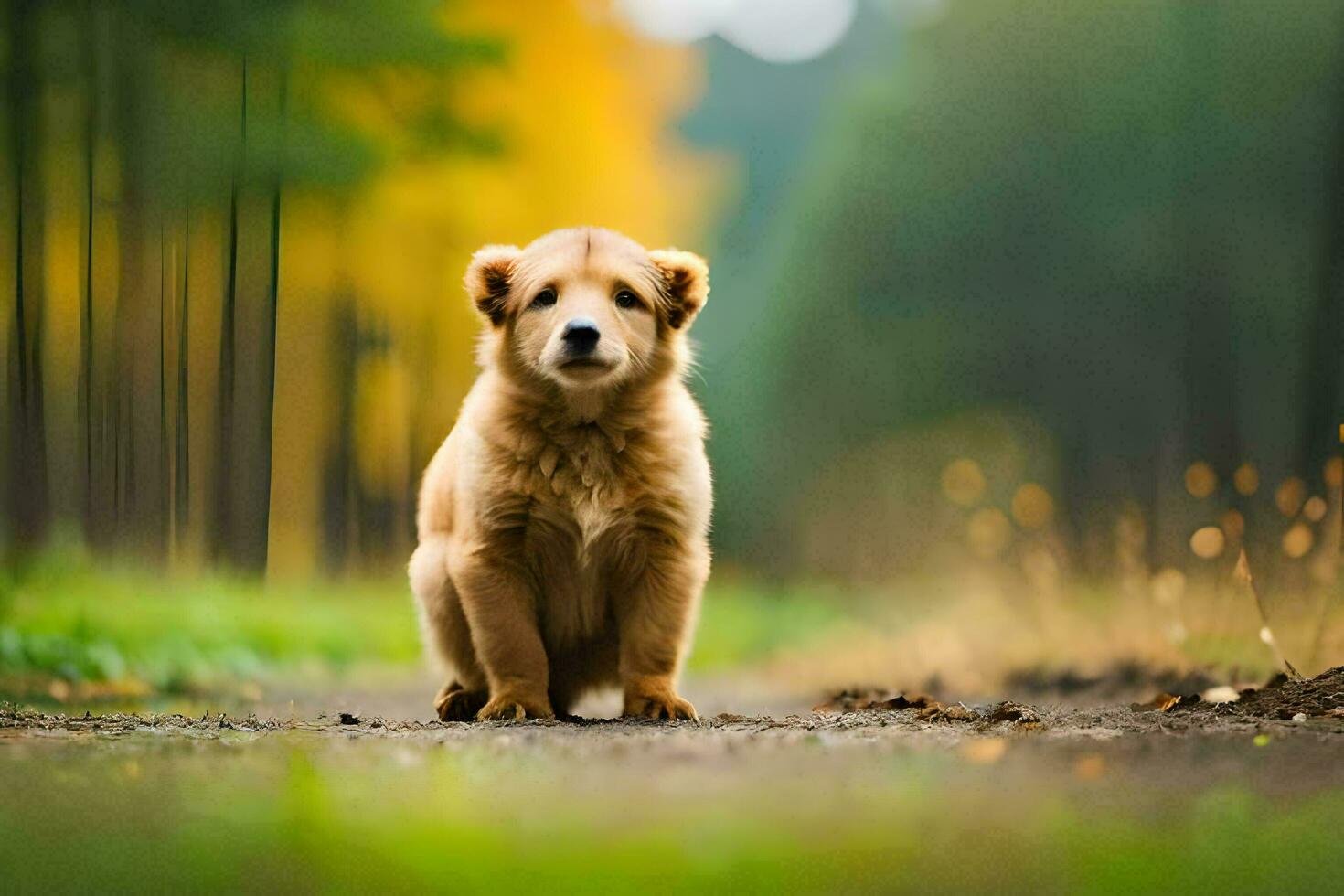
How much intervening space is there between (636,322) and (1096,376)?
16.8 feet

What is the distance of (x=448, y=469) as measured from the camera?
16.4ft

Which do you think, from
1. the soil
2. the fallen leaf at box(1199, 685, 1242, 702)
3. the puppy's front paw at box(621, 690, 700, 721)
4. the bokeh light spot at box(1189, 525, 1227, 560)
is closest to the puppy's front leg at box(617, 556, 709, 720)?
the puppy's front paw at box(621, 690, 700, 721)

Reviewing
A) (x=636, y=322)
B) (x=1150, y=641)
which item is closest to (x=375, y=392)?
(x=636, y=322)

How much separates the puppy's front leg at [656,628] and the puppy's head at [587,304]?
68 centimetres

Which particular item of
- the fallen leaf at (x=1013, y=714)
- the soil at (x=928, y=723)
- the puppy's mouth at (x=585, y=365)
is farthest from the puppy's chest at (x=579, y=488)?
the fallen leaf at (x=1013, y=714)

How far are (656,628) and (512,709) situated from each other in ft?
1.80

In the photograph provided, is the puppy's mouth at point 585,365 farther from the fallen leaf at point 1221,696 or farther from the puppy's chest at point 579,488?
the fallen leaf at point 1221,696

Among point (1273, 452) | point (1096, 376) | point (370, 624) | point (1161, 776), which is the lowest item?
point (1161, 776)

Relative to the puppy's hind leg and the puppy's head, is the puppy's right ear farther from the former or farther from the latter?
the puppy's hind leg

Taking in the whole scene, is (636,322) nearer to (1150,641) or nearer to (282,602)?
(1150,641)

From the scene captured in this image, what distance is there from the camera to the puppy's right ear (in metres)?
4.76

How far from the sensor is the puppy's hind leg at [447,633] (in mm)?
4828

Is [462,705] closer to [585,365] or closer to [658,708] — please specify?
[658,708]

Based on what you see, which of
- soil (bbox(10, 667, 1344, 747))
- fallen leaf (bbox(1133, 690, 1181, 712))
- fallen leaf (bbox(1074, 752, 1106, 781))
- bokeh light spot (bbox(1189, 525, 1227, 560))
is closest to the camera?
fallen leaf (bbox(1074, 752, 1106, 781))
